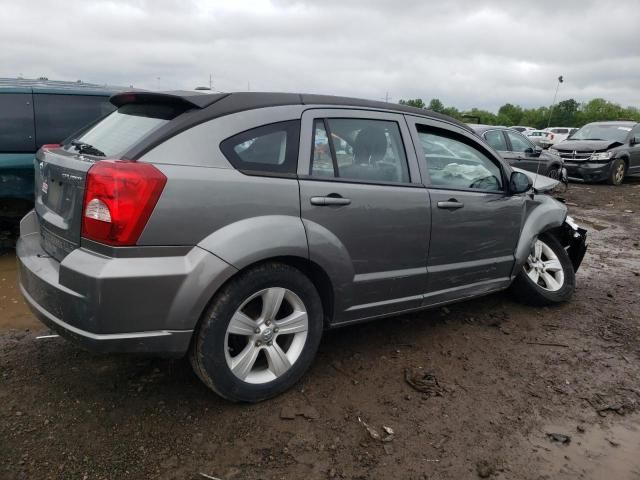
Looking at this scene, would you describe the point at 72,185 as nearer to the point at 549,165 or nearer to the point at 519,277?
the point at 519,277

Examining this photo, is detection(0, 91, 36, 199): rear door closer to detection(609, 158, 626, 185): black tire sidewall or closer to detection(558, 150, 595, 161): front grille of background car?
detection(558, 150, 595, 161): front grille of background car

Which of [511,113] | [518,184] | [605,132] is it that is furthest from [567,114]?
Result: [518,184]

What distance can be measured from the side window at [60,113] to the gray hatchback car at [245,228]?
8.07 feet

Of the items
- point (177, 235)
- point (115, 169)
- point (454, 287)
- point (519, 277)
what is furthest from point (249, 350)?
point (519, 277)

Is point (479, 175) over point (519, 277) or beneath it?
over

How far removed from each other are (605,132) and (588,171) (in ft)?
5.93

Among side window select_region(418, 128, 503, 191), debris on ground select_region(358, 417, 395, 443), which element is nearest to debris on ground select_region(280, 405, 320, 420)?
debris on ground select_region(358, 417, 395, 443)

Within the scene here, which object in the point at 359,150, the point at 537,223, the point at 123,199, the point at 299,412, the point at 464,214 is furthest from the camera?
the point at 537,223

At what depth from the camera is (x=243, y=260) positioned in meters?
2.60

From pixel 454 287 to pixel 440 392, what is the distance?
2.85ft

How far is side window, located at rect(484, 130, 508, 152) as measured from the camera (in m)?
10.7

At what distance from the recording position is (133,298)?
2.41 metres

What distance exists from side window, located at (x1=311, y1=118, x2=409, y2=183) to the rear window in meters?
0.81

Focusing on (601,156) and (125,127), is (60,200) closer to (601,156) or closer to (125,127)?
(125,127)
